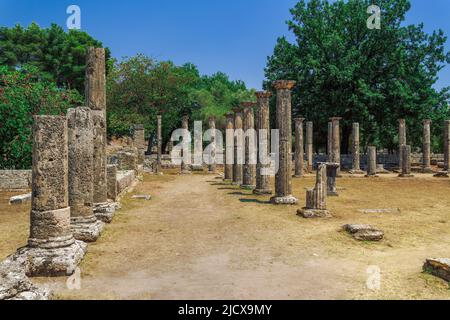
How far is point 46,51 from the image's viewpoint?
44.8 m

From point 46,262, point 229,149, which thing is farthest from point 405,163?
point 46,262

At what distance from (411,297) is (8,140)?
A: 1963 cm

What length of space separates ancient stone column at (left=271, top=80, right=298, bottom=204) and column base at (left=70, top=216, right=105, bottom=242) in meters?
7.30

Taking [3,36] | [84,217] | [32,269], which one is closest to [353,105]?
[84,217]

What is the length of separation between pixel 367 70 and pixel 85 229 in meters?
31.8

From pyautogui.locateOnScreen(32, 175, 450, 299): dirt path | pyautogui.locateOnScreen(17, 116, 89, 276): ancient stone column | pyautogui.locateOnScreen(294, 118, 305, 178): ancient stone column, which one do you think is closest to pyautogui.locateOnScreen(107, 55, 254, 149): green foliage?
pyautogui.locateOnScreen(294, 118, 305, 178): ancient stone column

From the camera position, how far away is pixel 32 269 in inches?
277

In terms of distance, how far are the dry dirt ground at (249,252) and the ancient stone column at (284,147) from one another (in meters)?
1.04

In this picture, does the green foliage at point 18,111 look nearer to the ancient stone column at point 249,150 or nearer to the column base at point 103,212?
the ancient stone column at point 249,150

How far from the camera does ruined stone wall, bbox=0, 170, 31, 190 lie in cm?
1831

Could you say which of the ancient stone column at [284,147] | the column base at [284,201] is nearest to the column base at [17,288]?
the column base at [284,201]

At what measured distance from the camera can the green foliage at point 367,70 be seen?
34.5m

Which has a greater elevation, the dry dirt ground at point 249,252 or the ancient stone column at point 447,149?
the ancient stone column at point 447,149

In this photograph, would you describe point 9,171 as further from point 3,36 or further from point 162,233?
point 3,36
